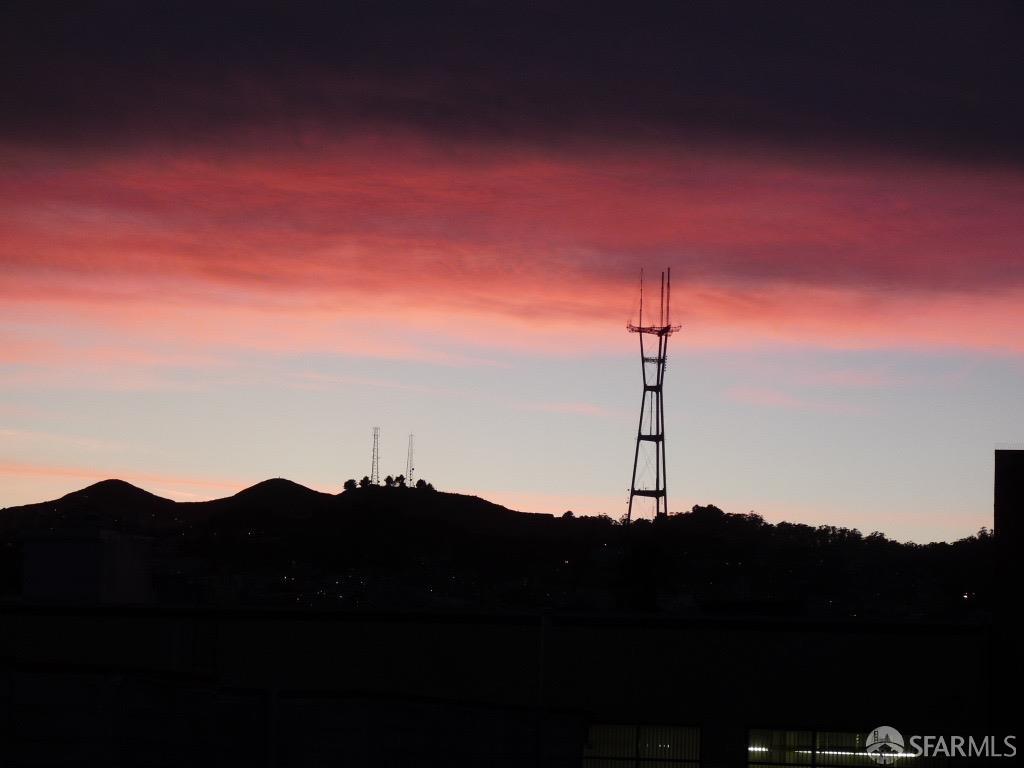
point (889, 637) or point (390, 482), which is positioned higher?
point (390, 482)

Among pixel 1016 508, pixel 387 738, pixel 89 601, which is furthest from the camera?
pixel 89 601

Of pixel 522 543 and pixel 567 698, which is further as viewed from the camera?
pixel 522 543

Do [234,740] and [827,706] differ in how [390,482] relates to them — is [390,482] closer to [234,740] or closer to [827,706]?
[827,706]

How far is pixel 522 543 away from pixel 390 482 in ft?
57.4

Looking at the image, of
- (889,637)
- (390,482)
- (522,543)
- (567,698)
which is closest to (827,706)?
(889,637)

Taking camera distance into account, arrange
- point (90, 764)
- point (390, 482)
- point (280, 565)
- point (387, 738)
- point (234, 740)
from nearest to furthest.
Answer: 1. point (90, 764)
2. point (234, 740)
3. point (387, 738)
4. point (280, 565)
5. point (390, 482)

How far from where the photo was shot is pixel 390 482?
113m
